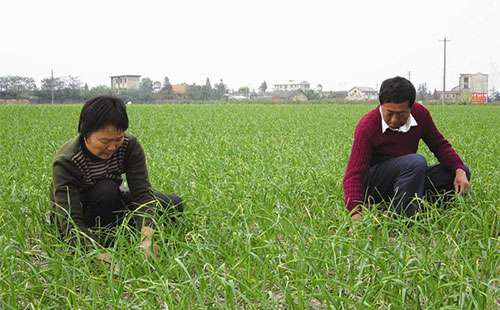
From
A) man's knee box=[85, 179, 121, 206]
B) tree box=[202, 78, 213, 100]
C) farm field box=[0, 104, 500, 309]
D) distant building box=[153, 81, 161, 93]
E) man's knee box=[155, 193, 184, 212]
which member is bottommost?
farm field box=[0, 104, 500, 309]

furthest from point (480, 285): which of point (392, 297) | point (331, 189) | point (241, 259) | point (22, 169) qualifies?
point (22, 169)

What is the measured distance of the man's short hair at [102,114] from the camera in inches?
114

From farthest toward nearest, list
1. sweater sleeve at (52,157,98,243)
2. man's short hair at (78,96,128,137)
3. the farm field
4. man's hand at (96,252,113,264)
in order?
sweater sleeve at (52,157,98,243), man's short hair at (78,96,128,137), man's hand at (96,252,113,264), the farm field

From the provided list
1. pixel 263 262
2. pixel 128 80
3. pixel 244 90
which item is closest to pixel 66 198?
pixel 263 262

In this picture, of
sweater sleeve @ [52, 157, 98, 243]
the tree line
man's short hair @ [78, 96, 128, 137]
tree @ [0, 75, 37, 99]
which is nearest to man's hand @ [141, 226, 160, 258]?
sweater sleeve @ [52, 157, 98, 243]

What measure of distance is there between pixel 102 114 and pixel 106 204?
0.69 meters

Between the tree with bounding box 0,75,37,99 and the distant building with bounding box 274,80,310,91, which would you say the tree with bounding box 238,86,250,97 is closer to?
the distant building with bounding box 274,80,310,91

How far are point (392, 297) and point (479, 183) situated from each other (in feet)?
9.27

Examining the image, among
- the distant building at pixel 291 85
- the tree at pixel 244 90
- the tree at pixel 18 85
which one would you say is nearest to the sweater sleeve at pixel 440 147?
the tree at pixel 18 85

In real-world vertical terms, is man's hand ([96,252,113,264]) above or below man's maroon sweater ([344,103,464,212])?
below

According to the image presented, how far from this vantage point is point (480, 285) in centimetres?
224

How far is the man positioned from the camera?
3566 mm

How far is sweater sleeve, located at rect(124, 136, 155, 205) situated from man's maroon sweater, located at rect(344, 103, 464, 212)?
1.26 m

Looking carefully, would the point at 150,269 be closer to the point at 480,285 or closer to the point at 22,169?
the point at 480,285
